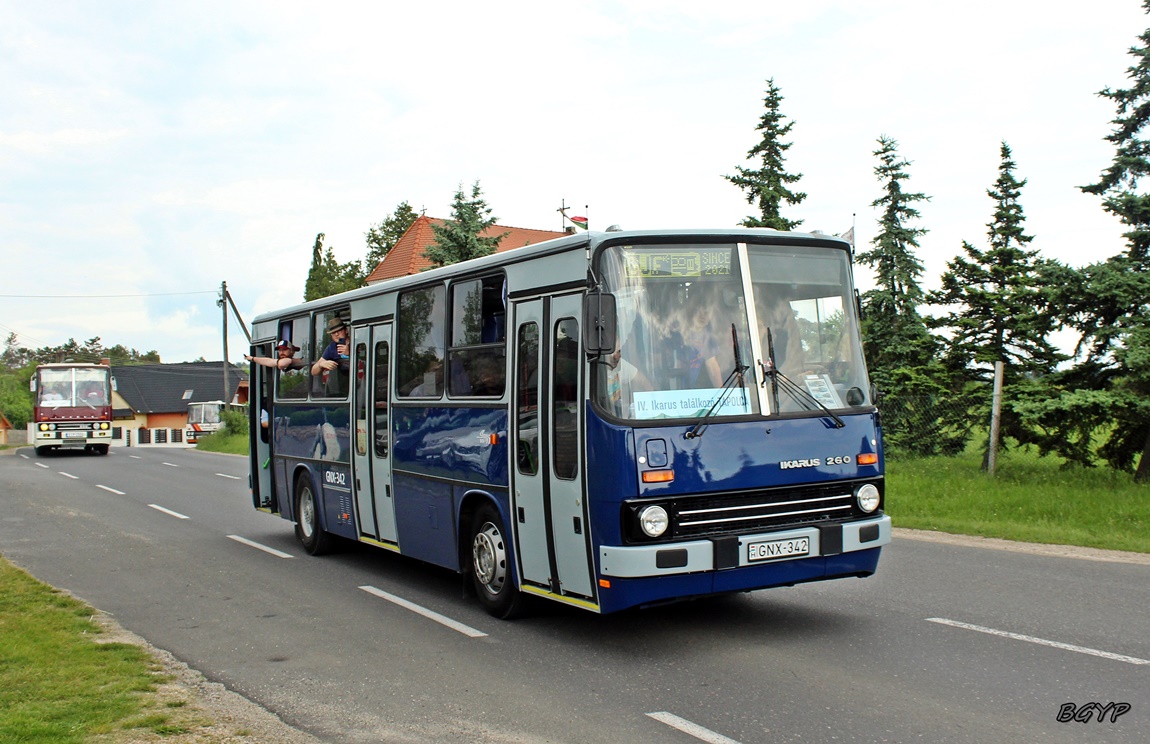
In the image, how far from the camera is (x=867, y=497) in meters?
7.29

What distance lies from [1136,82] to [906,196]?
984 centimetres

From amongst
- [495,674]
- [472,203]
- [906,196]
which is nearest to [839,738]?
[495,674]

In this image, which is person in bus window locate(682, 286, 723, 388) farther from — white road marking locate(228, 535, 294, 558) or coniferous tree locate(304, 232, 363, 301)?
coniferous tree locate(304, 232, 363, 301)

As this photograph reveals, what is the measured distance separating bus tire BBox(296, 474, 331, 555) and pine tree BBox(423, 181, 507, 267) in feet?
59.4


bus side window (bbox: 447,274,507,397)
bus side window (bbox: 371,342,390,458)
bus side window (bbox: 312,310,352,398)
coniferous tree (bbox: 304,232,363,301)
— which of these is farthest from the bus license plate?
coniferous tree (bbox: 304,232,363,301)

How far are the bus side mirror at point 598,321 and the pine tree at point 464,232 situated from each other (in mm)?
24069

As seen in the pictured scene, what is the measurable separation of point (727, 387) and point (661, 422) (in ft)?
1.88

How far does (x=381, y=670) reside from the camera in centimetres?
695

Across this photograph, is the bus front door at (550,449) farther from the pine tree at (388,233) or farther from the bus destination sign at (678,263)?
the pine tree at (388,233)

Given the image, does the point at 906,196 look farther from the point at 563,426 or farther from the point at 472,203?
the point at 563,426

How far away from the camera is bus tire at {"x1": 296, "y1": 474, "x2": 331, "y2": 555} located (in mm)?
12336

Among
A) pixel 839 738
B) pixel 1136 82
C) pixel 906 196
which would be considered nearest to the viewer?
pixel 839 738

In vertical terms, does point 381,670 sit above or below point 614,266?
below

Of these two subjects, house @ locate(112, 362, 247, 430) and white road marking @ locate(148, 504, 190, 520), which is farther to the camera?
house @ locate(112, 362, 247, 430)
